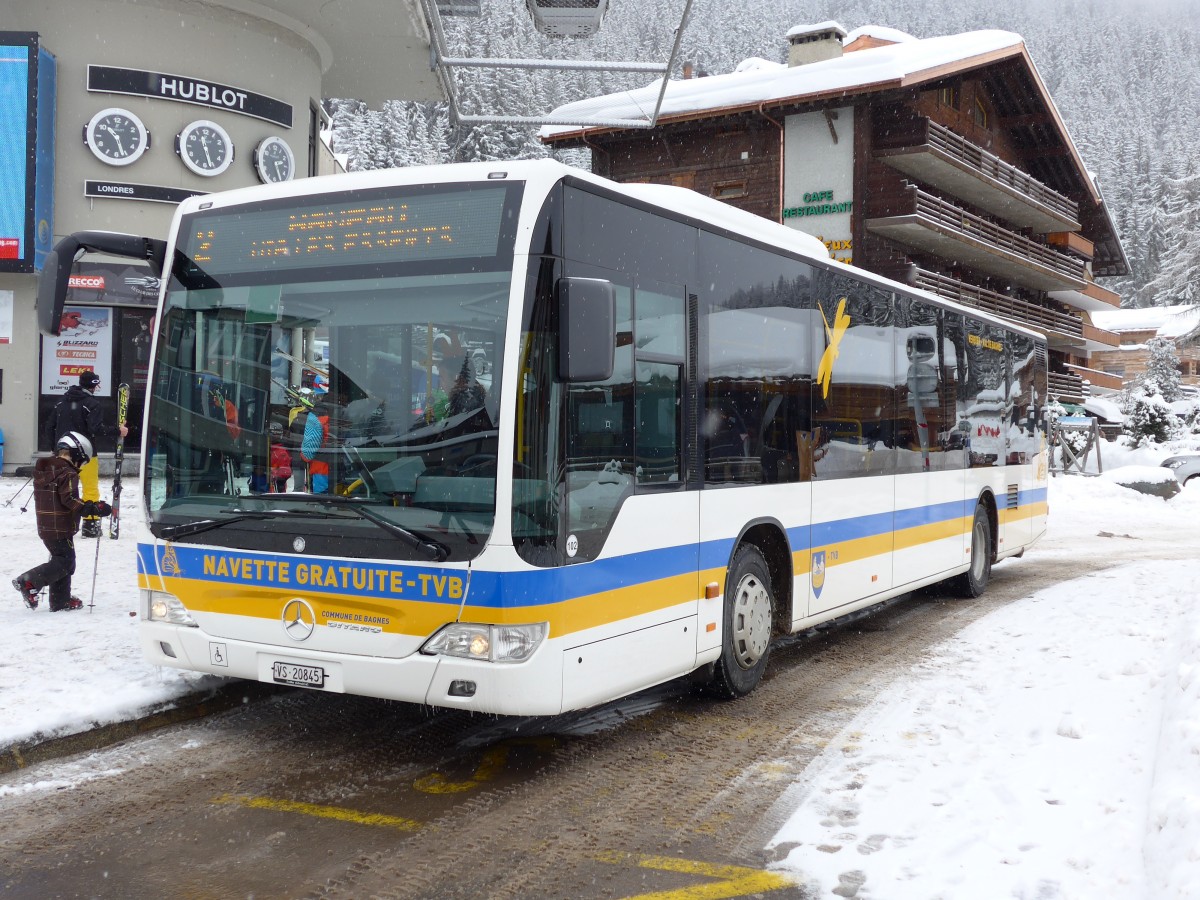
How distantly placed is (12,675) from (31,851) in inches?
96.6

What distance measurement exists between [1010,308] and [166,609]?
131ft

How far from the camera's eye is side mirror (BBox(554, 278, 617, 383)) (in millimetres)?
5137

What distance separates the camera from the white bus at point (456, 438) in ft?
17.0

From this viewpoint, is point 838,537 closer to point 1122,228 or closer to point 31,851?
point 31,851

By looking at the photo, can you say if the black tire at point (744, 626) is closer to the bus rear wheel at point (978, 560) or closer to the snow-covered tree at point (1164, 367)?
the bus rear wheel at point (978, 560)

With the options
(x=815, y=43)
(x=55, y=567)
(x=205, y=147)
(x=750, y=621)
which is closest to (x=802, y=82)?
(x=815, y=43)

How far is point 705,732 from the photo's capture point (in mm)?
6473

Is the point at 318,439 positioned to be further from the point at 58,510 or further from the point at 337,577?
the point at 58,510

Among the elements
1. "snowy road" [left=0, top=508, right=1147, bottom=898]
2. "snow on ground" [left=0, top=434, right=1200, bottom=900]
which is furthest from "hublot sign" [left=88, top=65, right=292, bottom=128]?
"snowy road" [left=0, top=508, right=1147, bottom=898]

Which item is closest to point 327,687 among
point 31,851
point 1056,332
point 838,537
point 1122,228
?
point 31,851

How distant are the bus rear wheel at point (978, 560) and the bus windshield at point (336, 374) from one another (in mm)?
8264

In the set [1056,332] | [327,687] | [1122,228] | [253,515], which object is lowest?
[327,687]

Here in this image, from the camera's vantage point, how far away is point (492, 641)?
5.11 m

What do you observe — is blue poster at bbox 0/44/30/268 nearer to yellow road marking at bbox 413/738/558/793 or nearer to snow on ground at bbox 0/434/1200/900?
snow on ground at bbox 0/434/1200/900
